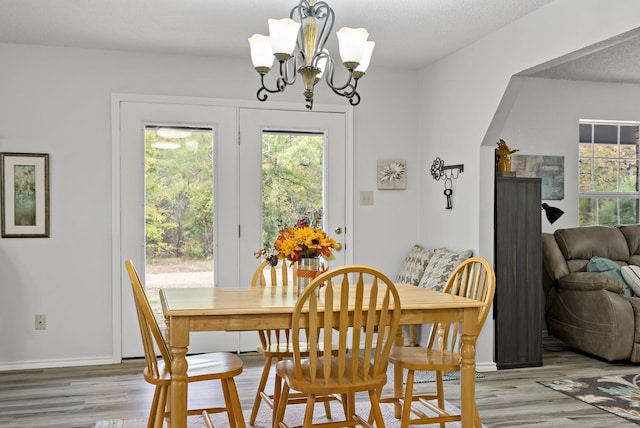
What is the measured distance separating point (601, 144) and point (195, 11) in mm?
4150

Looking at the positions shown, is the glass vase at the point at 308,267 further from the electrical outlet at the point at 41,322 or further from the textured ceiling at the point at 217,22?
the electrical outlet at the point at 41,322

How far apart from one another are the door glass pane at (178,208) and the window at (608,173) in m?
3.51

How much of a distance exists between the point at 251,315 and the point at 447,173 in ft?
9.25

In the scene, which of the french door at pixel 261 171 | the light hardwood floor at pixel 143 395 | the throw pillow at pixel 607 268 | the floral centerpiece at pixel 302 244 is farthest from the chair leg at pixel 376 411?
Answer: the throw pillow at pixel 607 268

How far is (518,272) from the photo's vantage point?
4.58m

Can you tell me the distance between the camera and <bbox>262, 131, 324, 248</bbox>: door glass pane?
200 inches

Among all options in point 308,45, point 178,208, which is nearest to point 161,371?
point 308,45

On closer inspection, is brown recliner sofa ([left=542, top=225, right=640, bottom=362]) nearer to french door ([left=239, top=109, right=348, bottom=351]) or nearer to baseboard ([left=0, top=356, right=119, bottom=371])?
french door ([left=239, top=109, right=348, bottom=351])

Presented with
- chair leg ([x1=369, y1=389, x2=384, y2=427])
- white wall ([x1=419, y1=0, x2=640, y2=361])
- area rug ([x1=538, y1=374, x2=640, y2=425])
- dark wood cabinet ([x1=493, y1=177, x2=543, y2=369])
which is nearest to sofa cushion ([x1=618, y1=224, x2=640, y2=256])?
dark wood cabinet ([x1=493, y1=177, x2=543, y2=369])

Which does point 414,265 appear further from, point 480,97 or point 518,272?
point 480,97

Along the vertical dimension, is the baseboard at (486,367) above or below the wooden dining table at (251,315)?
below

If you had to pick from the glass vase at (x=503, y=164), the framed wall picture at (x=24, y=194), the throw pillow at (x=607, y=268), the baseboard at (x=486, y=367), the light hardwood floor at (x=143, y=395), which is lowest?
Result: the light hardwood floor at (x=143, y=395)

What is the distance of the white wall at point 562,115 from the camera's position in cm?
568

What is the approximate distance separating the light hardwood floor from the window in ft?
5.64
